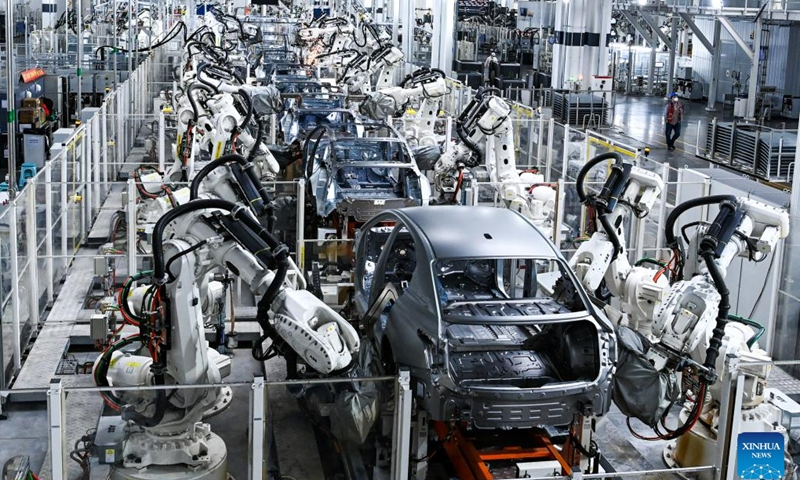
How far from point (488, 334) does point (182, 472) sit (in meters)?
2.40

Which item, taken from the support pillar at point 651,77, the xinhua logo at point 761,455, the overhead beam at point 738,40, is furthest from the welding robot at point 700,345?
the support pillar at point 651,77

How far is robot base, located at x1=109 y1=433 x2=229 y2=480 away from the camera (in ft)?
22.5

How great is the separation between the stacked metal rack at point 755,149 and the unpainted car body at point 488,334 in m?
14.5

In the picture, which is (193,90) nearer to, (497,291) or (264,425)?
(497,291)

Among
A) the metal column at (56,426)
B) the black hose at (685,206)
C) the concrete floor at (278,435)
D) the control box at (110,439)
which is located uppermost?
the black hose at (685,206)

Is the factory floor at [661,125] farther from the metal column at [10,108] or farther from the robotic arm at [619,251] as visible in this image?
the metal column at [10,108]

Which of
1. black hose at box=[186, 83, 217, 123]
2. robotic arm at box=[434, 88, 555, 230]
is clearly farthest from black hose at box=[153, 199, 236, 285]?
black hose at box=[186, 83, 217, 123]

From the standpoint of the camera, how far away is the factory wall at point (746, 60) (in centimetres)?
3316

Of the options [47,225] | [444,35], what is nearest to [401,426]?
[47,225]

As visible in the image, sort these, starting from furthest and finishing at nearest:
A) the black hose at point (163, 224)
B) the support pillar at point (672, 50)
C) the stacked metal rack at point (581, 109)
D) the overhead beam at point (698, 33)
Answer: the support pillar at point (672, 50) → the overhead beam at point (698, 33) → the stacked metal rack at point (581, 109) → the black hose at point (163, 224)

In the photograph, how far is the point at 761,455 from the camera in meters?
6.12

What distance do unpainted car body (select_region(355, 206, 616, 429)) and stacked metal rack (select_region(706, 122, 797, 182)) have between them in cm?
1451

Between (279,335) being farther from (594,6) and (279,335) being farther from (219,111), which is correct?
(594,6)

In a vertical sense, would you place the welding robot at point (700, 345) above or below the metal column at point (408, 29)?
below
